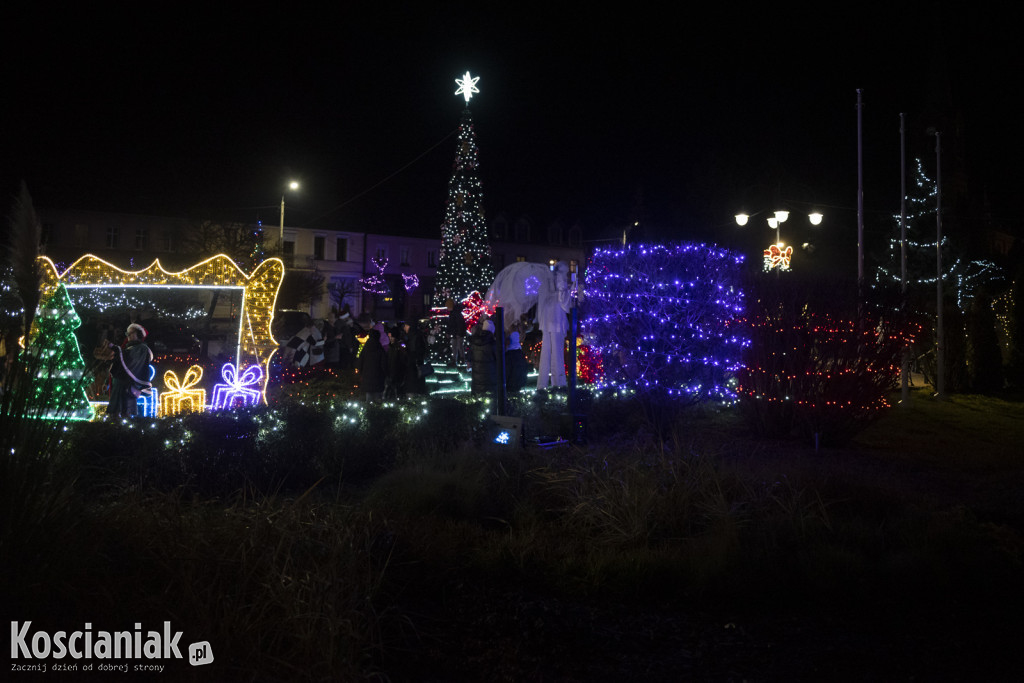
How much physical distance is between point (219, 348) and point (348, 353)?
184 inches

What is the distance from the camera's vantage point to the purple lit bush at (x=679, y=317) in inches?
470

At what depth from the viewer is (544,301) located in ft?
49.0

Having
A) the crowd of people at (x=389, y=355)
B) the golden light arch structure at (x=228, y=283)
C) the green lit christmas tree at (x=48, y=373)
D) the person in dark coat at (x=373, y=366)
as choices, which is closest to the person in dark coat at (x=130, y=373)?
the golden light arch structure at (x=228, y=283)

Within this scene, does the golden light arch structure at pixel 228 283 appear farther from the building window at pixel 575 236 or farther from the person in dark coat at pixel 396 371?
the building window at pixel 575 236

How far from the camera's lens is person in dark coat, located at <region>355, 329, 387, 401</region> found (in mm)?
14117

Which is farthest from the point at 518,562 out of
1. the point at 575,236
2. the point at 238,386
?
the point at 575,236

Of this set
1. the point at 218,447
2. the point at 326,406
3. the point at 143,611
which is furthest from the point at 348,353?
the point at 143,611

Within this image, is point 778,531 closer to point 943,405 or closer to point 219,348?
point 219,348

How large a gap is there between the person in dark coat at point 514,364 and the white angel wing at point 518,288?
44.7 inches

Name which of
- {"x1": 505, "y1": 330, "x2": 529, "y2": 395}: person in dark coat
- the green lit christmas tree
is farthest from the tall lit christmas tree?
the green lit christmas tree

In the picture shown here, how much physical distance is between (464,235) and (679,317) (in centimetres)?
1259

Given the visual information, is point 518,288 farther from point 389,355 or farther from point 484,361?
point 389,355

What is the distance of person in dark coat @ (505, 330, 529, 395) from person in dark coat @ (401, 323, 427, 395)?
168 centimetres

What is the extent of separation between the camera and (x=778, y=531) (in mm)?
6355
